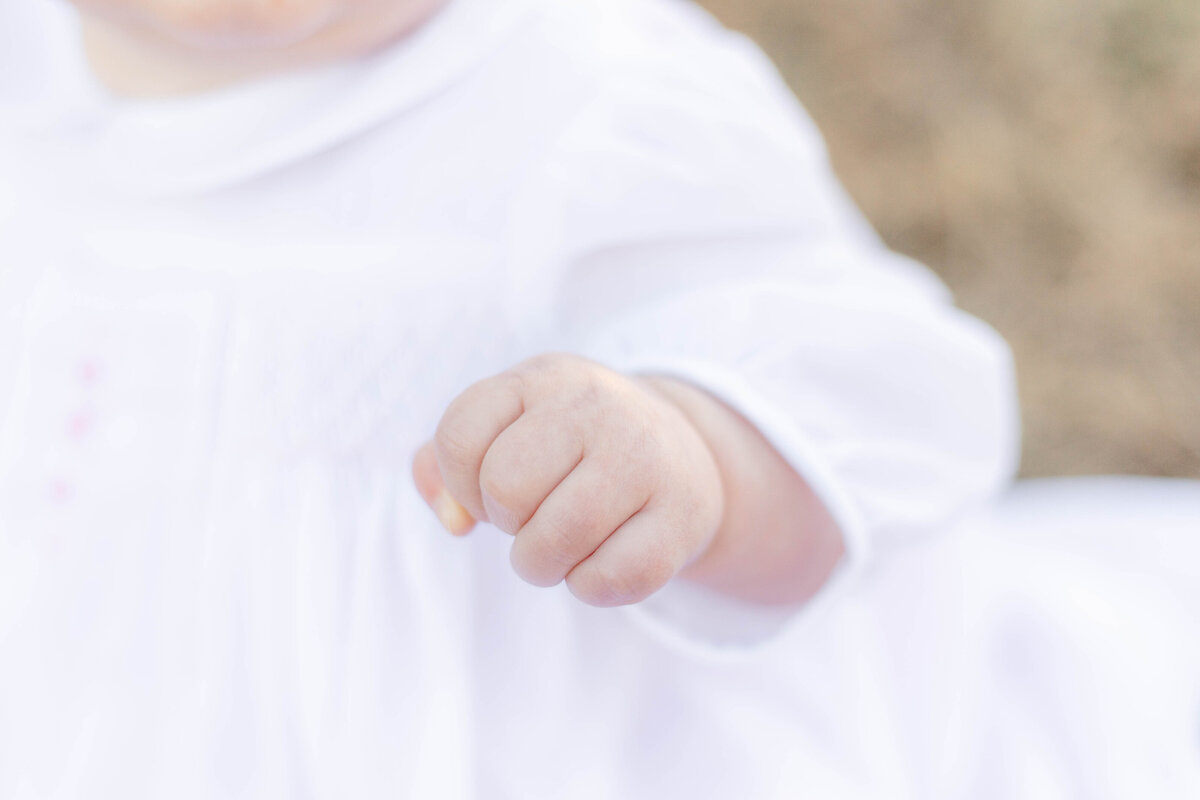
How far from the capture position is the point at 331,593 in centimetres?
67

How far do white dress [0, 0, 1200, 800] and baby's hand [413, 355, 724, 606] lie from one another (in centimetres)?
11

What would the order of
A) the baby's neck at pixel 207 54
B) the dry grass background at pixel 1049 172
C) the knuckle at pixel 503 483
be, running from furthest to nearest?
the dry grass background at pixel 1049 172 → the baby's neck at pixel 207 54 → the knuckle at pixel 503 483

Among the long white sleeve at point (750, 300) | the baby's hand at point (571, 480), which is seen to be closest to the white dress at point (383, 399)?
the long white sleeve at point (750, 300)

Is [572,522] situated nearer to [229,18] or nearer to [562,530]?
[562,530]

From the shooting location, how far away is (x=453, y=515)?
0.57 m

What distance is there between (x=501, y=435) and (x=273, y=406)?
20cm

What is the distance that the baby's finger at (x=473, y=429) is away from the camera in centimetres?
54

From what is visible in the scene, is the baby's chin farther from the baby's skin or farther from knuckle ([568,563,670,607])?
knuckle ([568,563,670,607])

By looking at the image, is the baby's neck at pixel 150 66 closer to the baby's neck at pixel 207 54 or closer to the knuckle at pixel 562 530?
the baby's neck at pixel 207 54

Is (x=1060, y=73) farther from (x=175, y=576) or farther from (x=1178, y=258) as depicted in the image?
(x=175, y=576)

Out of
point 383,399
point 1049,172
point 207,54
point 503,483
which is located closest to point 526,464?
point 503,483

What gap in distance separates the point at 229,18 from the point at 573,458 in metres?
0.28

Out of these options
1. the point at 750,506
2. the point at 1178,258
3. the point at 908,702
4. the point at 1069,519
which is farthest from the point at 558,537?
the point at 1178,258

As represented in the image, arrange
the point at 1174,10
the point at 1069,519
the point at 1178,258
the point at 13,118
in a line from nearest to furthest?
the point at 13,118 → the point at 1069,519 → the point at 1178,258 → the point at 1174,10
